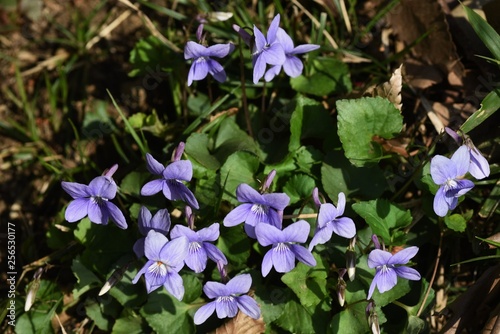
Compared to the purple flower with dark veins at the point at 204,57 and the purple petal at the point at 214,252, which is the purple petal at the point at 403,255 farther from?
the purple flower with dark veins at the point at 204,57

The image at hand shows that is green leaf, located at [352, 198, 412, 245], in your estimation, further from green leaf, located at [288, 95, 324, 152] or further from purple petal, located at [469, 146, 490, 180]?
green leaf, located at [288, 95, 324, 152]

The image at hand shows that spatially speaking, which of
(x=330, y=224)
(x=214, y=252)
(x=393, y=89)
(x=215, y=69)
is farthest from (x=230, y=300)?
(x=393, y=89)

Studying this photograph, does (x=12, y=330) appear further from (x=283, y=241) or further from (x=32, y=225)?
(x=283, y=241)

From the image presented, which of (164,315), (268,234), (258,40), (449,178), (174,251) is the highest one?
(258,40)

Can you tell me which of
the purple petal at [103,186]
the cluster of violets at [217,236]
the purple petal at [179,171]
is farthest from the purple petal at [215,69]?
the purple petal at [103,186]

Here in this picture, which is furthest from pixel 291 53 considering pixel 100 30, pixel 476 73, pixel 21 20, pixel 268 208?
pixel 21 20

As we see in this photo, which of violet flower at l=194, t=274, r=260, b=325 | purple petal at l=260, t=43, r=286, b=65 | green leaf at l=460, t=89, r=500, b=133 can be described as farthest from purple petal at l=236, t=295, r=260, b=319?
green leaf at l=460, t=89, r=500, b=133

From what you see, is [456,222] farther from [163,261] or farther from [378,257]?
[163,261]
